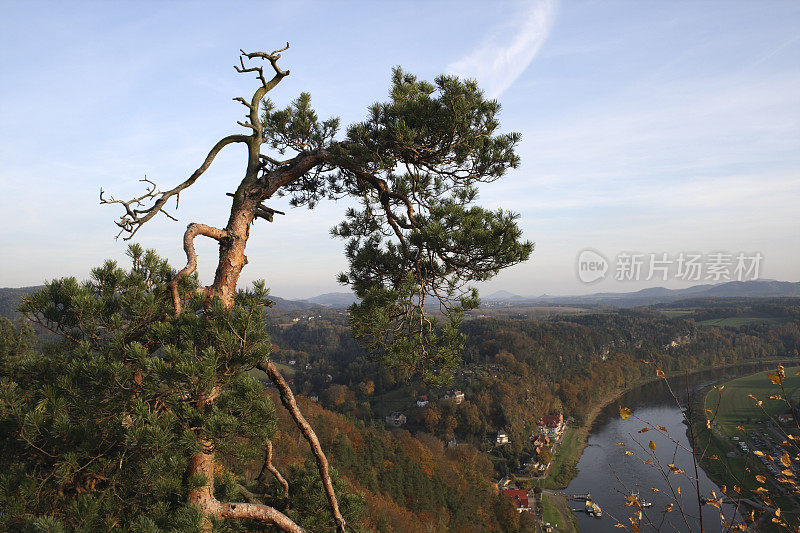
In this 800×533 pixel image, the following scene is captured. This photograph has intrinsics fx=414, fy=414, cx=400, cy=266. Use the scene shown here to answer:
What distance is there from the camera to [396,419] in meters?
52.9

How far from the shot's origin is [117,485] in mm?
2242

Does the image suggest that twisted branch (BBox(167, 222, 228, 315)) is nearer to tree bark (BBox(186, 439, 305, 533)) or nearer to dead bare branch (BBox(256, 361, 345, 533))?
dead bare branch (BBox(256, 361, 345, 533))

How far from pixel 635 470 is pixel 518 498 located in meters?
10.0

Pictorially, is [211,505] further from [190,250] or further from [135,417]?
[190,250]

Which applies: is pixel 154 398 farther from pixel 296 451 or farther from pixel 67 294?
pixel 296 451

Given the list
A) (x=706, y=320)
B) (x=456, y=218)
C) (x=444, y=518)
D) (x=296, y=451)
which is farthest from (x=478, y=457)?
(x=706, y=320)

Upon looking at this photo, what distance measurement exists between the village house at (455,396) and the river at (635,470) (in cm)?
1568

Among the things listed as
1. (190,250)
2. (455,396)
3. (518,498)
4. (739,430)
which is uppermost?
(190,250)

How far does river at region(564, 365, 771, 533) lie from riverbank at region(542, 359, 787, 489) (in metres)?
0.56

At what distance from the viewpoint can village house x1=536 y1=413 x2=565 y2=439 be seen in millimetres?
45500

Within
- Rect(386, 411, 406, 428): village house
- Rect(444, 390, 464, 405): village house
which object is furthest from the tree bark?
Rect(444, 390, 464, 405): village house

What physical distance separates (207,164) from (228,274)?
75 centimetres

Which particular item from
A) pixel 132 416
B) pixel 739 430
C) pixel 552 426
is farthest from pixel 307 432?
pixel 552 426

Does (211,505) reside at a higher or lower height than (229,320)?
lower
